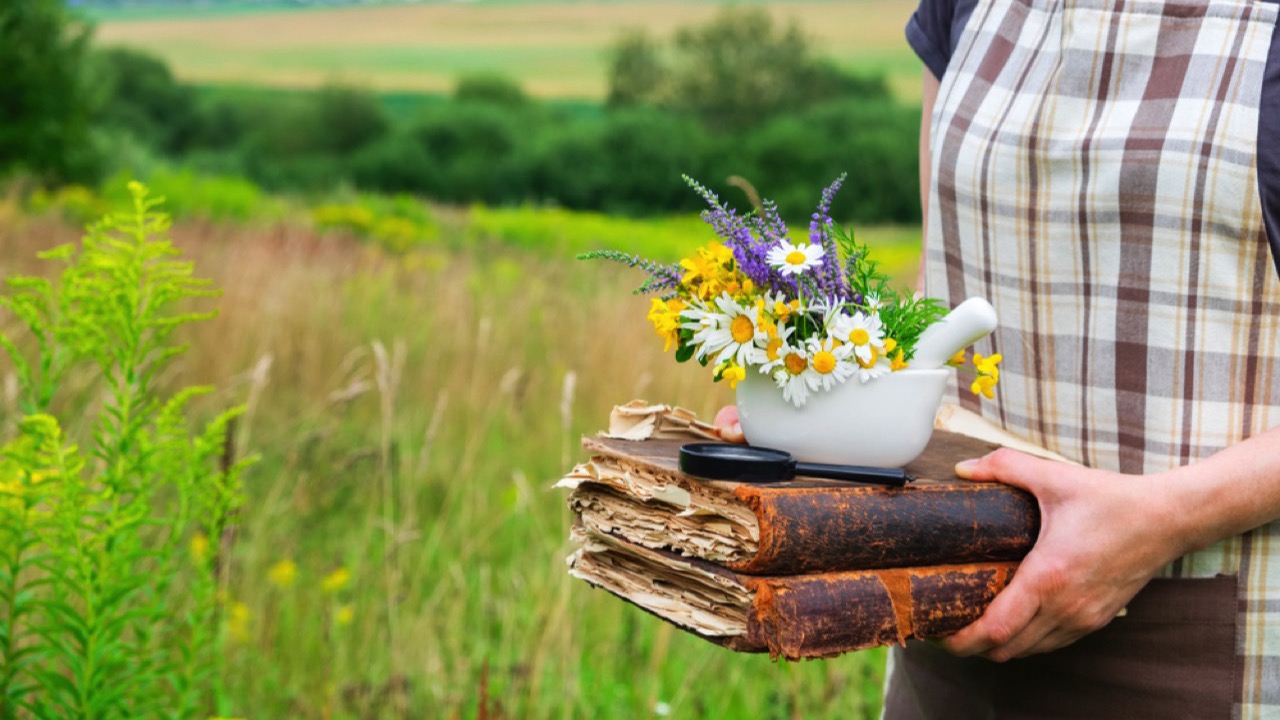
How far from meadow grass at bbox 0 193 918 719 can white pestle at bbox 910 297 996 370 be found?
0.86 meters

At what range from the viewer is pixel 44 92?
585 inches

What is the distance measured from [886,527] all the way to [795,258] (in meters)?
0.27

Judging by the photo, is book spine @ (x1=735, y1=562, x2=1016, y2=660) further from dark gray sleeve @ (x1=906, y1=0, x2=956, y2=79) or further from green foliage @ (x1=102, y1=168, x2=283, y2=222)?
green foliage @ (x1=102, y1=168, x2=283, y2=222)

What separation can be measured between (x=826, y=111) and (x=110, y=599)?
3549 centimetres

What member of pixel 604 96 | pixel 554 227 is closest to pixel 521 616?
pixel 554 227

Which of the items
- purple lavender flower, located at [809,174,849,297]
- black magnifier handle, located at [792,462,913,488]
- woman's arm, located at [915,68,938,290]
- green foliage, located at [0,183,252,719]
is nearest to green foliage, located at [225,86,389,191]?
green foliage, located at [0,183,252,719]

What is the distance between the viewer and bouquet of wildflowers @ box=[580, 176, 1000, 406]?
1.12 meters

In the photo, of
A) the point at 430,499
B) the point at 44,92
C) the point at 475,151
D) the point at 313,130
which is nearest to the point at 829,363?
the point at 430,499

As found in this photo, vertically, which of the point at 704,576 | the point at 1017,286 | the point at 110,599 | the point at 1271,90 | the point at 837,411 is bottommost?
the point at 110,599

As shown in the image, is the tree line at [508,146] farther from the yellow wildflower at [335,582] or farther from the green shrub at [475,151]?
the yellow wildflower at [335,582]

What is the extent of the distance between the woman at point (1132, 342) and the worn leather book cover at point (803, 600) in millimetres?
53

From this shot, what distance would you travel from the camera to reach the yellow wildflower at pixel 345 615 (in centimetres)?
276

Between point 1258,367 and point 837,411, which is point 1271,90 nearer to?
point 1258,367

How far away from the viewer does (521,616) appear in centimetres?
316
